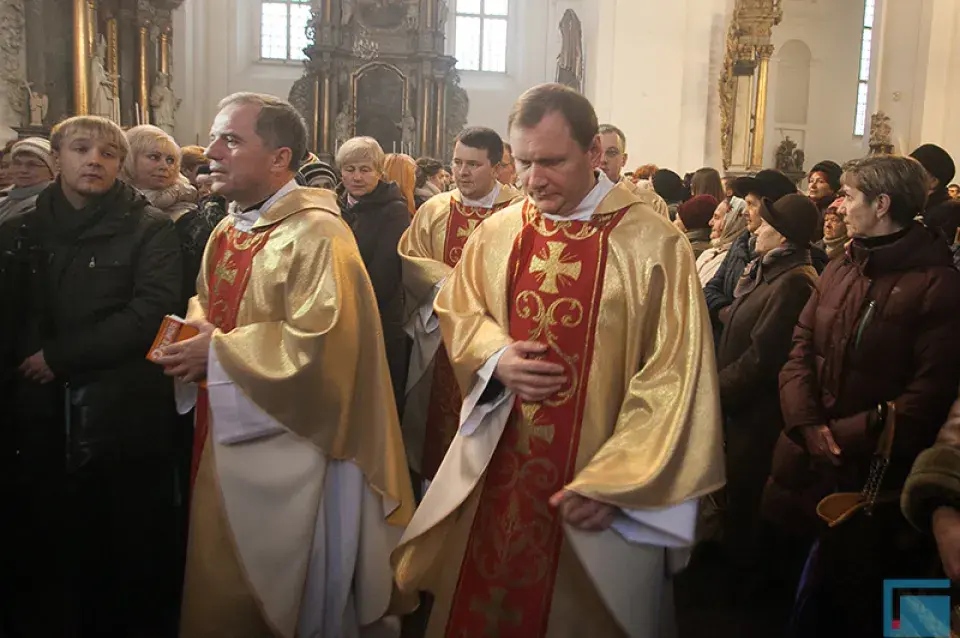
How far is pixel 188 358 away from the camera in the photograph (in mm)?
2770

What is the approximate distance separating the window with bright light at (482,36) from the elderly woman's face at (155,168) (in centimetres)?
1943

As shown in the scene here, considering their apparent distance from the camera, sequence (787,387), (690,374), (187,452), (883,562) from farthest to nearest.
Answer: (187,452)
(787,387)
(883,562)
(690,374)

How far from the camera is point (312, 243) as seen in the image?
2877mm

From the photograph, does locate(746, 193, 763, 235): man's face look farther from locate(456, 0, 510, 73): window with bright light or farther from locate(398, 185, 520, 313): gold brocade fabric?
locate(456, 0, 510, 73): window with bright light

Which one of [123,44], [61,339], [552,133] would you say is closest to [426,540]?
[552,133]

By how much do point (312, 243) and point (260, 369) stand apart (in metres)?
0.47

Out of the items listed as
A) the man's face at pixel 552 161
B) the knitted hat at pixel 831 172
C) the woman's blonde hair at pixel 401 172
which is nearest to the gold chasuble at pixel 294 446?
the man's face at pixel 552 161

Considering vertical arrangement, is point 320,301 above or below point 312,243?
below

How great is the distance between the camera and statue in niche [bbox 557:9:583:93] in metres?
13.7

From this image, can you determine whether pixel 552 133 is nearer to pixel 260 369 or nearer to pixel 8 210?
pixel 260 369

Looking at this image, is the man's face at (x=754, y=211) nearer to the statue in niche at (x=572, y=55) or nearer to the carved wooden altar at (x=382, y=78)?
the statue in niche at (x=572, y=55)

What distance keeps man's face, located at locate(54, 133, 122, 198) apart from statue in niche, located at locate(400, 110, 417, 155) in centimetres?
1740

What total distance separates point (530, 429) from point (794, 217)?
6.43 ft

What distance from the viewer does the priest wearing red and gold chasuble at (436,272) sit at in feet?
14.5
